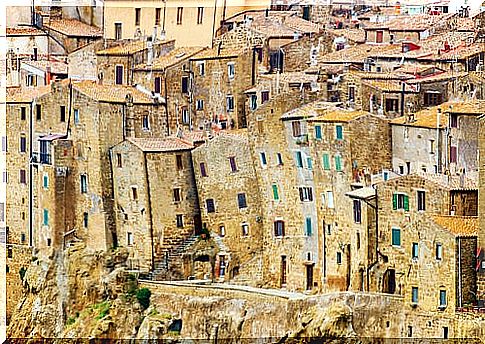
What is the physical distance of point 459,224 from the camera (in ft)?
57.8

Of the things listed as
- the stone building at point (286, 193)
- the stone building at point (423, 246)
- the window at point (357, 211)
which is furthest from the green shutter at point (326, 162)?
the stone building at point (423, 246)

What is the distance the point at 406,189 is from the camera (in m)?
17.9

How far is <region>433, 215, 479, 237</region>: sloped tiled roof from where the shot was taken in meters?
17.6

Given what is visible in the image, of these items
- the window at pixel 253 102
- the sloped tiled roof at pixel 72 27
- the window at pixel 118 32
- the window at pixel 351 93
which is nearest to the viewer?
the window at pixel 351 93

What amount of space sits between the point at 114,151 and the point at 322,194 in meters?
1.82

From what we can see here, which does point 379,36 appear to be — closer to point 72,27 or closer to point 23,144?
point 72,27

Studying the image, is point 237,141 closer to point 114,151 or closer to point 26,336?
point 114,151

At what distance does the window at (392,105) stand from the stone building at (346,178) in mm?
174

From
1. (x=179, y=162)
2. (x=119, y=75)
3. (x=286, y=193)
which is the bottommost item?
(x=286, y=193)

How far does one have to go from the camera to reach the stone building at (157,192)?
1898cm

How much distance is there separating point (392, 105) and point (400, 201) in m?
0.81

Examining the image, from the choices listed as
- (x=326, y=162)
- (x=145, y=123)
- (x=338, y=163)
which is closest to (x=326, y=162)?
(x=326, y=162)

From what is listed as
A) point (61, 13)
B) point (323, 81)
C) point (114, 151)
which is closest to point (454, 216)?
point (323, 81)

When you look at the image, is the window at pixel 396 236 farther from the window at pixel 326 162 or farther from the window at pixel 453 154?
the window at pixel 326 162
